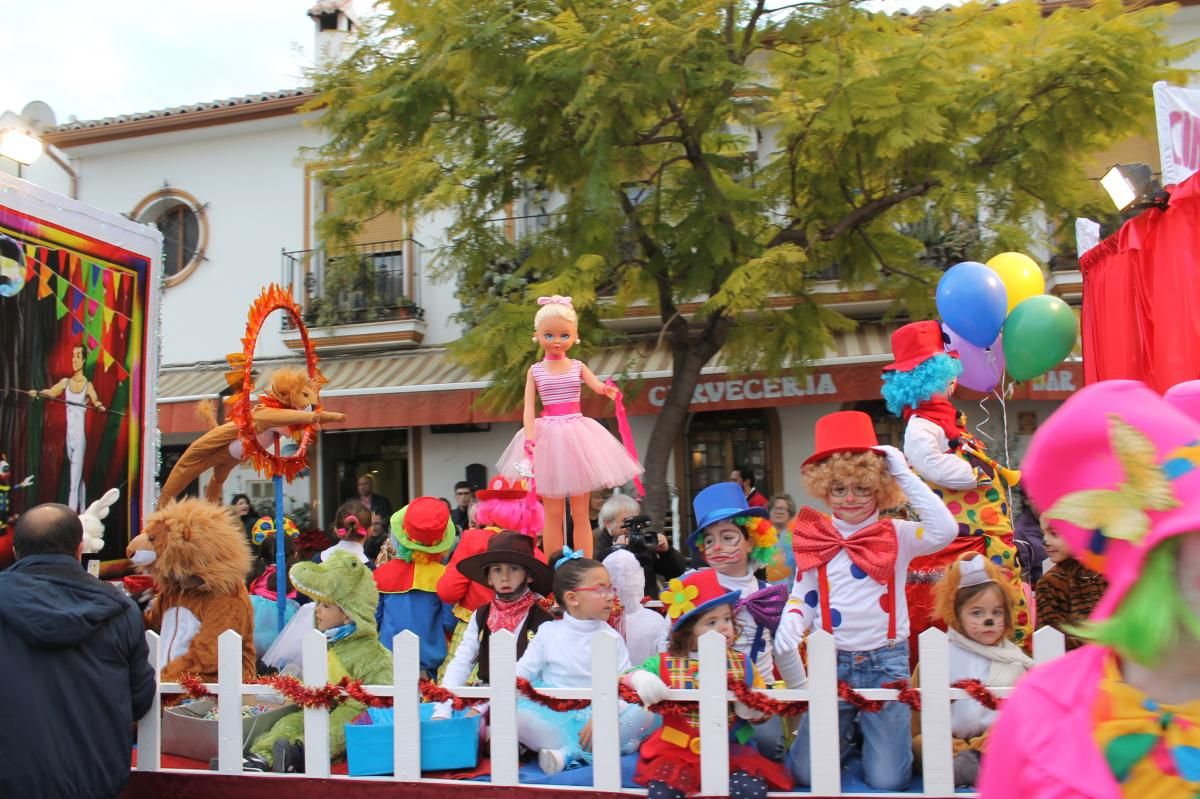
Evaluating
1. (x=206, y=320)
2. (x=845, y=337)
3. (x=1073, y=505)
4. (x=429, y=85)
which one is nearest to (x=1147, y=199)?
(x=1073, y=505)

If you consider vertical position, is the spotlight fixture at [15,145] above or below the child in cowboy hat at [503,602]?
above

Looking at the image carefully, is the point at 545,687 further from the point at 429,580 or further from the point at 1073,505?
the point at 1073,505

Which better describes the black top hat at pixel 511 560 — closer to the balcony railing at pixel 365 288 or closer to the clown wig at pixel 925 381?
the clown wig at pixel 925 381

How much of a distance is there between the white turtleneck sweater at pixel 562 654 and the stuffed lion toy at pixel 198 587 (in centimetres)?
131

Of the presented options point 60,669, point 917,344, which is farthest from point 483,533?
point 917,344

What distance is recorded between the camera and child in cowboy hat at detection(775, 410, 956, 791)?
365 cm

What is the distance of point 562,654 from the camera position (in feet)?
13.0

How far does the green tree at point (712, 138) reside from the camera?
7504mm

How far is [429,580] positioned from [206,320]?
11.5 metres

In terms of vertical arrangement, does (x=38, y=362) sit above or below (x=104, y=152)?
below

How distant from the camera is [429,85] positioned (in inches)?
320

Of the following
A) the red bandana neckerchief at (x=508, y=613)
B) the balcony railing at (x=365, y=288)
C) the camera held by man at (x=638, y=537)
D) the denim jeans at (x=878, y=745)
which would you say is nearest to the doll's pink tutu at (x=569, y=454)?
the camera held by man at (x=638, y=537)

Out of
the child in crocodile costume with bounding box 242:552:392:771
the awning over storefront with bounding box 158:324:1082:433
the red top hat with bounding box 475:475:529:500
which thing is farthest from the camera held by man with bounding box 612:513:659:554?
the awning over storefront with bounding box 158:324:1082:433

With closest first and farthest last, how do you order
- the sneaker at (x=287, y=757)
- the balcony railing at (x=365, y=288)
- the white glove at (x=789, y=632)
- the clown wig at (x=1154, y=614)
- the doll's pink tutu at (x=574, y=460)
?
the clown wig at (x=1154, y=614) → the white glove at (x=789, y=632) → the sneaker at (x=287, y=757) → the doll's pink tutu at (x=574, y=460) → the balcony railing at (x=365, y=288)
